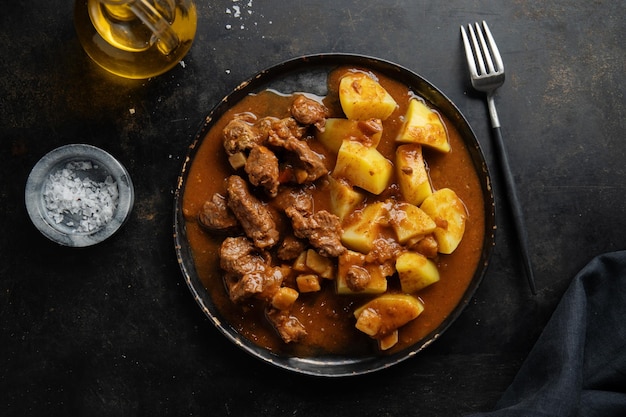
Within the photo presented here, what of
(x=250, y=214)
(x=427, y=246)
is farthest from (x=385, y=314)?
(x=250, y=214)

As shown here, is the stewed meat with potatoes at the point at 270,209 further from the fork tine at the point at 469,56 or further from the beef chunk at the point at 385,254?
the fork tine at the point at 469,56

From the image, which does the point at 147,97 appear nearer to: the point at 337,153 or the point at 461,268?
the point at 337,153

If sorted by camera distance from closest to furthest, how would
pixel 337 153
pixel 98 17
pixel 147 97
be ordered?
pixel 98 17 < pixel 337 153 < pixel 147 97

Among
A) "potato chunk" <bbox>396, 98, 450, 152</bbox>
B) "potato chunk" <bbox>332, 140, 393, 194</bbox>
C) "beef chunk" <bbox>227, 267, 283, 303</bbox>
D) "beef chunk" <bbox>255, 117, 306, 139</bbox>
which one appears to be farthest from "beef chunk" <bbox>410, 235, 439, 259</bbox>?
"beef chunk" <bbox>255, 117, 306, 139</bbox>

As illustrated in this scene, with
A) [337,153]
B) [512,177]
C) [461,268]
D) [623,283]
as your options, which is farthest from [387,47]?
[623,283]

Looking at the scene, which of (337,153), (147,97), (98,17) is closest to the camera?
(98,17)

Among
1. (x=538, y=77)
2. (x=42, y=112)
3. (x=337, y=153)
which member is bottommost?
(x=42, y=112)

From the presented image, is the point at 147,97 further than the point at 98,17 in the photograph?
Yes
